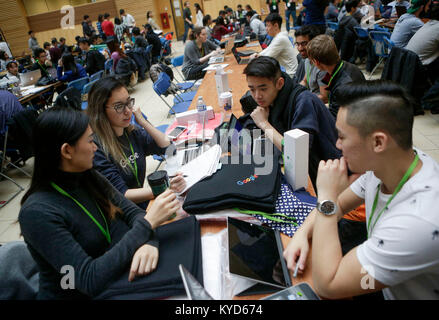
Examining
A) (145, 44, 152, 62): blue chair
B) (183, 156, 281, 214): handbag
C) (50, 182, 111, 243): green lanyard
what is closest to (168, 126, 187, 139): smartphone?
(183, 156, 281, 214): handbag

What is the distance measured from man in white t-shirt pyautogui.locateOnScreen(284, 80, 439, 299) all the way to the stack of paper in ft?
1.87

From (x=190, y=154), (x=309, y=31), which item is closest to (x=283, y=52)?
(x=309, y=31)

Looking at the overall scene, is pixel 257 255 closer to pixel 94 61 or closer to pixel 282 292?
pixel 282 292

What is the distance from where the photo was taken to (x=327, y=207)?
90 centimetres

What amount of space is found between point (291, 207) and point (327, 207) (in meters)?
0.27

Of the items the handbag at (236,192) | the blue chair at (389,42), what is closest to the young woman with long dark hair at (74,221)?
the handbag at (236,192)

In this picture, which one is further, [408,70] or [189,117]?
[408,70]

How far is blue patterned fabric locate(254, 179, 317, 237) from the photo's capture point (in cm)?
108

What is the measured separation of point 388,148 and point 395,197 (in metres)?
0.15

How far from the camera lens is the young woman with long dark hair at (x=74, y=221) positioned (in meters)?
0.89

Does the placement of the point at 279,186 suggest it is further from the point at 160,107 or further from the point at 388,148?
the point at 160,107

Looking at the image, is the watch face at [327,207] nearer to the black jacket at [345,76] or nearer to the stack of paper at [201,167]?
the stack of paper at [201,167]

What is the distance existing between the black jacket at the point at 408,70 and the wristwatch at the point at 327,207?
2.85m

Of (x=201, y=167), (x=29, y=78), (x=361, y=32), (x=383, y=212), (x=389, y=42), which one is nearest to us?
(x=383, y=212)
